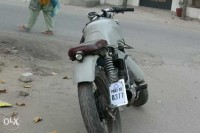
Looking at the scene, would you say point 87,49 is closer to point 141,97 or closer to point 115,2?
point 141,97

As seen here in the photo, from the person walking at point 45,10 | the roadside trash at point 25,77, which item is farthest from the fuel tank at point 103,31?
the person walking at point 45,10

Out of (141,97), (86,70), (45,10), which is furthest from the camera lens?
(45,10)

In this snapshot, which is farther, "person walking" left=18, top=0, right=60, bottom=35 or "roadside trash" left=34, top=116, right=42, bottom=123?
"person walking" left=18, top=0, right=60, bottom=35

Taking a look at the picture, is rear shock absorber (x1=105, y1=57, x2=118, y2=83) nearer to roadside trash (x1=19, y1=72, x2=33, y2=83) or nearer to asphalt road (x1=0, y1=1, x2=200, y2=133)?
asphalt road (x1=0, y1=1, x2=200, y2=133)

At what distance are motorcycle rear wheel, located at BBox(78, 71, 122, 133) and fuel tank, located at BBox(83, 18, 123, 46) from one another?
62 cm

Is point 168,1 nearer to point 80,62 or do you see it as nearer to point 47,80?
point 47,80

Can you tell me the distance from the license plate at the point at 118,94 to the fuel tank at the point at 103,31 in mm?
691

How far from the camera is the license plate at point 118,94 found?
404 centimetres

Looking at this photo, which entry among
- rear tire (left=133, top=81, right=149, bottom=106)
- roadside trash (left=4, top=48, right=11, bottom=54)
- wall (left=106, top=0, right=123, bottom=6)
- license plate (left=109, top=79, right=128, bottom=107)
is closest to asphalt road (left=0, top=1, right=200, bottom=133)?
rear tire (left=133, top=81, right=149, bottom=106)

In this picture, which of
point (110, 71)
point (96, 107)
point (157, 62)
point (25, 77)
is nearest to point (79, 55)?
point (110, 71)

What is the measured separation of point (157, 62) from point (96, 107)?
4.50 metres

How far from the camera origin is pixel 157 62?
835 centimetres

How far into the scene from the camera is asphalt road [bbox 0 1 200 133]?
5.09 metres

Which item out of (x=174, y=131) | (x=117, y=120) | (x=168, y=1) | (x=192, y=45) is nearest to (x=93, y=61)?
(x=117, y=120)
